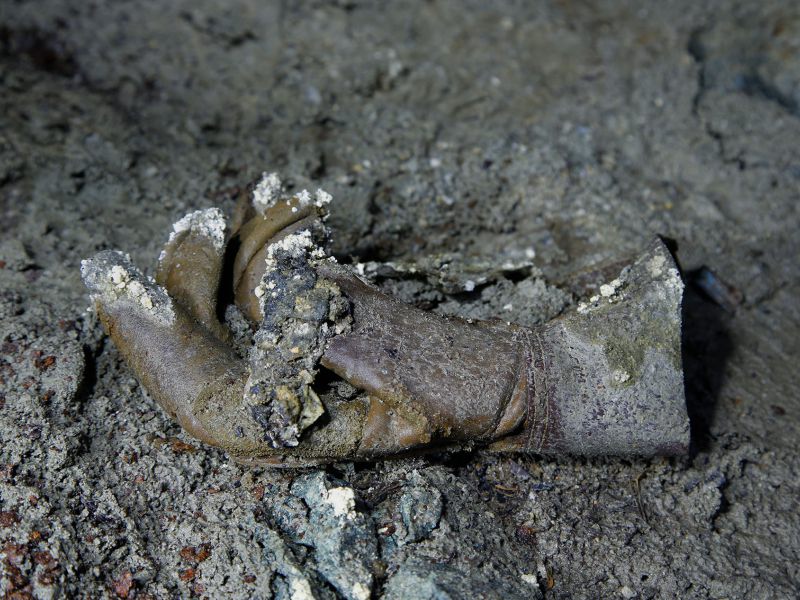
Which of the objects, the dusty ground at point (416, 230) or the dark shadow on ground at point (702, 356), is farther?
the dark shadow on ground at point (702, 356)

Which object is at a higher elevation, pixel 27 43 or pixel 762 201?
pixel 762 201

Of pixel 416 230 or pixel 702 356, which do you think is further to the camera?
pixel 416 230

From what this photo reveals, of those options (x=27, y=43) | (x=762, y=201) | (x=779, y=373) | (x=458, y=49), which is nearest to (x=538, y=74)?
(x=458, y=49)

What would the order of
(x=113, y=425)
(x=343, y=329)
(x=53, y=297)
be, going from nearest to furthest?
1. (x=343, y=329)
2. (x=113, y=425)
3. (x=53, y=297)

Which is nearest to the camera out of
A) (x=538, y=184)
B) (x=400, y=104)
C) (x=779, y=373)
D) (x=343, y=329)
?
(x=343, y=329)

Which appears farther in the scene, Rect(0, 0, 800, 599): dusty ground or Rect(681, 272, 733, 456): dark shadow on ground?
Rect(681, 272, 733, 456): dark shadow on ground

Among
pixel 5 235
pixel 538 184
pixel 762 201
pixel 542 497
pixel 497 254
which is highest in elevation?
pixel 762 201

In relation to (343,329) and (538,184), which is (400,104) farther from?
(343,329)

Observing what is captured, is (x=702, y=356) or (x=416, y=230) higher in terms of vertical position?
(x=702, y=356)
